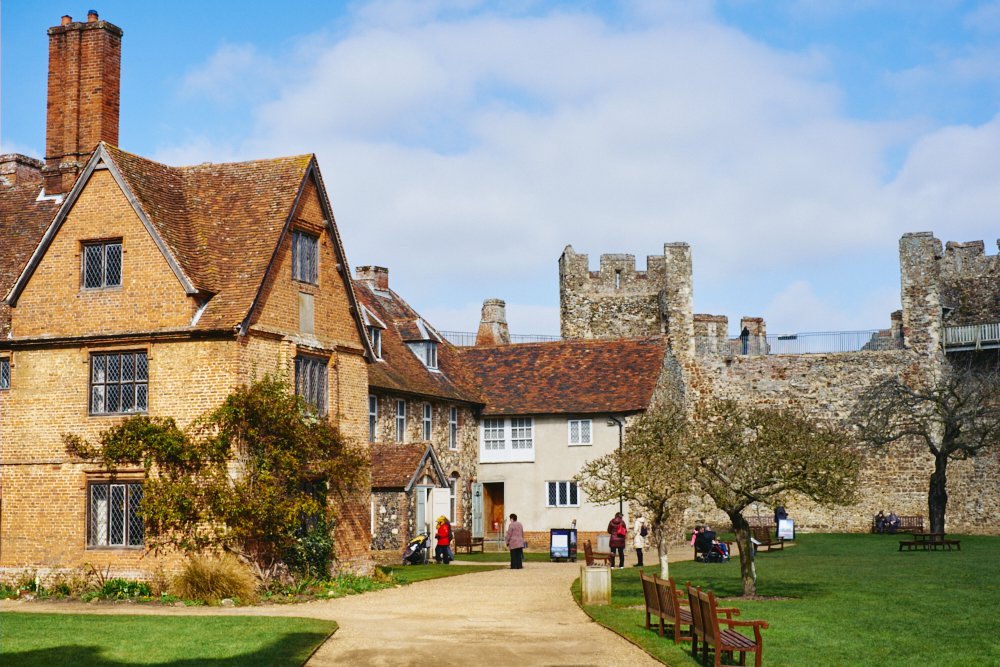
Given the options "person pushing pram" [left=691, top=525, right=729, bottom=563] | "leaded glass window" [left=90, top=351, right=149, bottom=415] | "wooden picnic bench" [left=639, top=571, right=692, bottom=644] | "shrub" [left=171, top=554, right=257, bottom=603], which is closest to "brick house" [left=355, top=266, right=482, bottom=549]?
"leaded glass window" [left=90, top=351, right=149, bottom=415]

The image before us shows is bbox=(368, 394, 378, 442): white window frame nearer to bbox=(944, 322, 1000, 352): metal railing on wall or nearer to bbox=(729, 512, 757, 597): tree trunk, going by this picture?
bbox=(729, 512, 757, 597): tree trunk

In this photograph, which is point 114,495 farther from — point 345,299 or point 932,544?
point 932,544

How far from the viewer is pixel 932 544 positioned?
1496 inches

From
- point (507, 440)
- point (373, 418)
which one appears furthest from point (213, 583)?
point (507, 440)

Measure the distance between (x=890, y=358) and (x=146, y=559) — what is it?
38789 mm

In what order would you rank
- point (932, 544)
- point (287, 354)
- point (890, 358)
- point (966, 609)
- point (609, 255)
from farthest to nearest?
point (609, 255) → point (890, 358) → point (932, 544) → point (287, 354) → point (966, 609)

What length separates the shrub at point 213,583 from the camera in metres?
22.9

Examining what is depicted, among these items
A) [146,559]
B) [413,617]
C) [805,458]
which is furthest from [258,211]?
[805,458]

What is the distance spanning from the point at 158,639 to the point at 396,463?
19564mm

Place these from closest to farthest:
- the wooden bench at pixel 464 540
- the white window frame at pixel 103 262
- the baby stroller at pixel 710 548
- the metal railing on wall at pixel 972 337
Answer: the white window frame at pixel 103 262 → the baby stroller at pixel 710 548 → the wooden bench at pixel 464 540 → the metal railing on wall at pixel 972 337

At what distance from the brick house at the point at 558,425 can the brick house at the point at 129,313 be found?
17772mm

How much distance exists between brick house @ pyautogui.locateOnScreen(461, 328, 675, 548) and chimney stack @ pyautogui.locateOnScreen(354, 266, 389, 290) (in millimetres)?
5511

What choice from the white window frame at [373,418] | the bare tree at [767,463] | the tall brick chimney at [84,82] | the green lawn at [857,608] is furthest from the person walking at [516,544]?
the tall brick chimney at [84,82]

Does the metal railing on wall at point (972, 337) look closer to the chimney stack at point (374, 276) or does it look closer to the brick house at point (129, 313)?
the chimney stack at point (374, 276)
